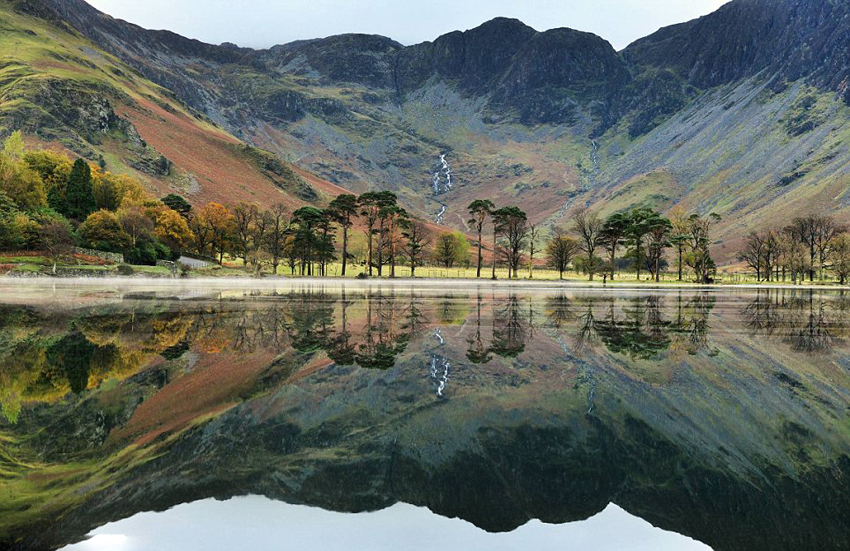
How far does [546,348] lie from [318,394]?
8.14 m

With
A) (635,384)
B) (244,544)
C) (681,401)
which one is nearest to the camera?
(244,544)

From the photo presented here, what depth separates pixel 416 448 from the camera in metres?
7.21

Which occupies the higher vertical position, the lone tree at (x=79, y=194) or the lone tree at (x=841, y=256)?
the lone tree at (x=79, y=194)

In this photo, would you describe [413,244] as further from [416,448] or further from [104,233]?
[416,448]

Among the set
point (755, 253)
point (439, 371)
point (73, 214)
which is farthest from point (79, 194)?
point (755, 253)

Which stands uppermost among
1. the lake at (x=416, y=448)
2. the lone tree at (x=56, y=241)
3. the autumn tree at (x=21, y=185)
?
the autumn tree at (x=21, y=185)

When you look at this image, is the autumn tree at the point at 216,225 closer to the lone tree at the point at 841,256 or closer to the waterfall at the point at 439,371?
the waterfall at the point at 439,371

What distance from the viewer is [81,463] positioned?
243 inches

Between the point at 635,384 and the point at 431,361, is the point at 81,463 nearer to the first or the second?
the point at 431,361

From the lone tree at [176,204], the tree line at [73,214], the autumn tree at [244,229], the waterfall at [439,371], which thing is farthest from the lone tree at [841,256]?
the lone tree at [176,204]

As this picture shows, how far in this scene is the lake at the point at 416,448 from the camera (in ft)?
16.6

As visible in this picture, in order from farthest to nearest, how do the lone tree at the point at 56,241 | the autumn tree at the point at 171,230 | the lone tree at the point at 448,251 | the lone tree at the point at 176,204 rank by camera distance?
1. the lone tree at the point at 448,251
2. the lone tree at the point at 176,204
3. the autumn tree at the point at 171,230
4. the lone tree at the point at 56,241

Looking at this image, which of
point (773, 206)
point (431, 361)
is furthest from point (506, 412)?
point (773, 206)

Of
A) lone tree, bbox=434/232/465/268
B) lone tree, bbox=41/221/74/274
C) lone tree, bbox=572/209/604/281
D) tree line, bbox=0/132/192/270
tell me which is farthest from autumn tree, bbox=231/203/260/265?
lone tree, bbox=572/209/604/281
